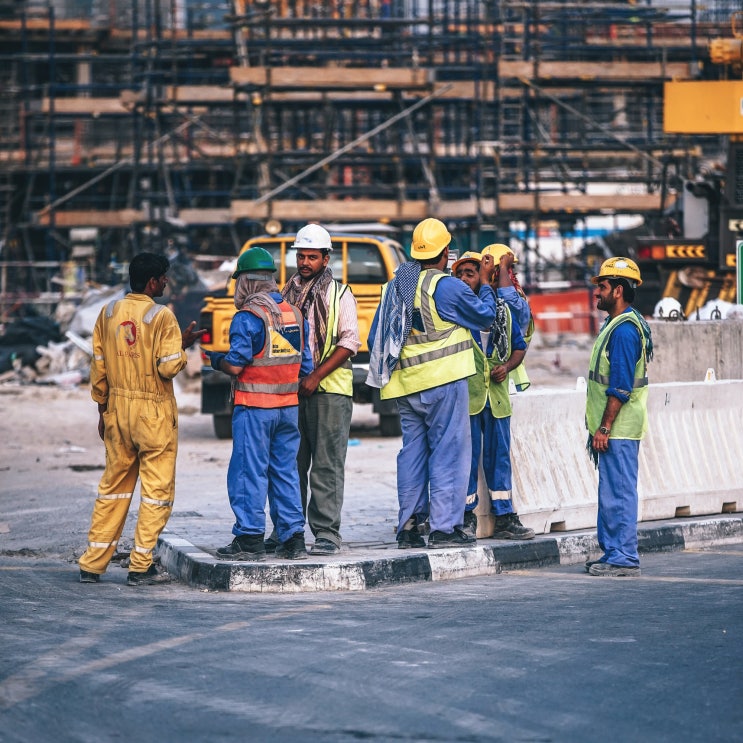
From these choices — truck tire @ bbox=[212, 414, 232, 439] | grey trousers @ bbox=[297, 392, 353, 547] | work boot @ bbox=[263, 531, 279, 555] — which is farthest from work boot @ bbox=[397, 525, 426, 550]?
truck tire @ bbox=[212, 414, 232, 439]

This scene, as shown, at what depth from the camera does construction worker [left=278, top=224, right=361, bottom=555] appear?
8.77 metres

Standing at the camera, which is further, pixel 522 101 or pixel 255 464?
pixel 522 101

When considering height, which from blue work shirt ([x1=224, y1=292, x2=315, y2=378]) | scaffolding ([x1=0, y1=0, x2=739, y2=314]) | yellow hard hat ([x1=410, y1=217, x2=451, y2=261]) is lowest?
blue work shirt ([x1=224, y1=292, x2=315, y2=378])

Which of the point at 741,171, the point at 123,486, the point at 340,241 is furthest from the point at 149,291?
the point at 741,171

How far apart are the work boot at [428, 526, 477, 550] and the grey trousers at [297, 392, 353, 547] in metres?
0.56

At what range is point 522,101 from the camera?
118 feet

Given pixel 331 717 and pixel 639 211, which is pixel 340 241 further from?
pixel 639 211

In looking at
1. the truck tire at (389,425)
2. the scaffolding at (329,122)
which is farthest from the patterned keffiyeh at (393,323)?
the scaffolding at (329,122)

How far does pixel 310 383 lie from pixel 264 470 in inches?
24.2

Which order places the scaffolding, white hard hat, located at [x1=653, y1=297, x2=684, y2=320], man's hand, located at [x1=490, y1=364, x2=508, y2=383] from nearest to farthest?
man's hand, located at [x1=490, y1=364, x2=508, y2=383] → white hard hat, located at [x1=653, y1=297, x2=684, y2=320] → the scaffolding

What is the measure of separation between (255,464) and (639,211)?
27108mm

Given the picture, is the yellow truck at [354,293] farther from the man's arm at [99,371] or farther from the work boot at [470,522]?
the man's arm at [99,371]

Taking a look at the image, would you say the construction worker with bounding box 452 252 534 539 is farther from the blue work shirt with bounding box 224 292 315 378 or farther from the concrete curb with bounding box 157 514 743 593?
the blue work shirt with bounding box 224 292 315 378

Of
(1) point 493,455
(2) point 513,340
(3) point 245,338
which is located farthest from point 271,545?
(2) point 513,340
